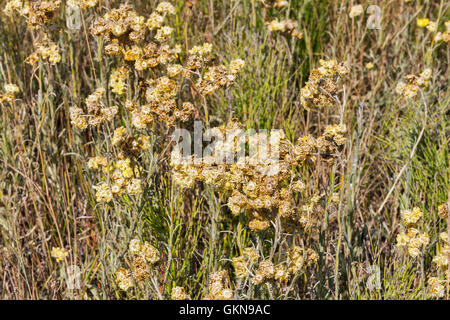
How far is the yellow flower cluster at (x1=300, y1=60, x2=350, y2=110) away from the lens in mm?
1665

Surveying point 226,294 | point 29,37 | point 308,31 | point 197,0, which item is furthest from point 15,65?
point 226,294

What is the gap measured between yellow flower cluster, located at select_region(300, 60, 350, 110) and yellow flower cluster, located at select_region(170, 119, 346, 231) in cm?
15

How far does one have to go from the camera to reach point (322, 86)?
170 cm

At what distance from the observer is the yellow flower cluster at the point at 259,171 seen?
1.48 meters

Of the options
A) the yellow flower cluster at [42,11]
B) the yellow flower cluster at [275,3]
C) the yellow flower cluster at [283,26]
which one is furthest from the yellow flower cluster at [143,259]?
the yellow flower cluster at [275,3]

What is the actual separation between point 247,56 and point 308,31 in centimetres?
49

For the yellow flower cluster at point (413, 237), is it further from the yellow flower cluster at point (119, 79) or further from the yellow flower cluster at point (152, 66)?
the yellow flower cluster at point (119, 79)

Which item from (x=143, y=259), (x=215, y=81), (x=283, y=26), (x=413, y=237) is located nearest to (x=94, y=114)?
(x=215, y=81)

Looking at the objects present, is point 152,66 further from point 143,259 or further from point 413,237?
point 413,237

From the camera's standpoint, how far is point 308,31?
2.69m

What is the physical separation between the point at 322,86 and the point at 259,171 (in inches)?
17.0

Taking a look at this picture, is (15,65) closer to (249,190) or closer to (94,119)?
(94,119)

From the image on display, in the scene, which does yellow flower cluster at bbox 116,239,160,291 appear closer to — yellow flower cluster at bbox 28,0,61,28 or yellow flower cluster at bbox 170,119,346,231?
yellow flower cluster at bbox 170,119,346,231

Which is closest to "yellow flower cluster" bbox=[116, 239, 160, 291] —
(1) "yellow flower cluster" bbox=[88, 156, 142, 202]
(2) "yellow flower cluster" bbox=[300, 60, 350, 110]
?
(1) "yellow flower cluster" bbox=[88, 156, 142, 202]
